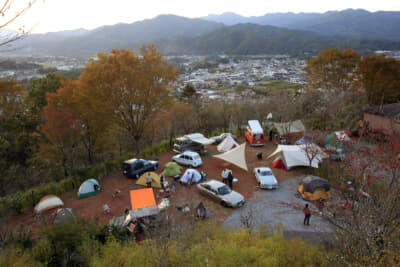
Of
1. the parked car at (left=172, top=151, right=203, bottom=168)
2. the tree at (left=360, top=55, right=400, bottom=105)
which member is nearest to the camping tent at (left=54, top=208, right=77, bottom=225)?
the parked car at (left=172, top=151, right=203, bottom=168)

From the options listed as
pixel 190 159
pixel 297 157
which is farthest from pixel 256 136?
pixel 190 159

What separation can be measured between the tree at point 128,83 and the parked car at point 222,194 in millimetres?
7458

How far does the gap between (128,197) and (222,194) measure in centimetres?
534

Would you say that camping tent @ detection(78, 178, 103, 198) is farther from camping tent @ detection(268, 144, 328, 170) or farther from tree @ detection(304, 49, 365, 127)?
tree @ detection(304, 49, 365, 127)

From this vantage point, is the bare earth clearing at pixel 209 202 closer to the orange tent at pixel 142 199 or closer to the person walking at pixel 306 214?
the person walking at pixel 306 214

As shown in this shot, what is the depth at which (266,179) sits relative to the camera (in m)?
13.8

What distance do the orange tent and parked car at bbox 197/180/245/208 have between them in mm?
3383

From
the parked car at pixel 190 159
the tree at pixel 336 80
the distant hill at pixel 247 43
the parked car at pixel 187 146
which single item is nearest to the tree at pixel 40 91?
the parked car at pixel 187 146

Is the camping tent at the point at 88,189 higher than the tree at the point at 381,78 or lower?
lower

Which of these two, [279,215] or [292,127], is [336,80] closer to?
[292,127]

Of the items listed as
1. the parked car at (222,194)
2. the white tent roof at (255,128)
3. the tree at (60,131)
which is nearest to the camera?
the parked car at (222,194)

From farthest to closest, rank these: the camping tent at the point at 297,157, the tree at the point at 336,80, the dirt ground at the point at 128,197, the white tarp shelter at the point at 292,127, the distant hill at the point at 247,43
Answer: the distant hill at the point at 247,43
the tree at the point at 336,80
the white tarp shelter at the point at 292,127
the camping tent at the point at 297,157
the dirt ground at the point at 128,197

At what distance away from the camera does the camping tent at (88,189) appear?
13141 millimetres

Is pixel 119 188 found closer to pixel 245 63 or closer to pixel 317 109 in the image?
pixel 317 109
